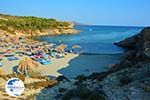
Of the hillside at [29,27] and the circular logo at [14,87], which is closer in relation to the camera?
the circular logo at [14,87]

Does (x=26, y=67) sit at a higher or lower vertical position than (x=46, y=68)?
higher

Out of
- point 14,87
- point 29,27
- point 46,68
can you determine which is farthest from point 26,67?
point 29,27

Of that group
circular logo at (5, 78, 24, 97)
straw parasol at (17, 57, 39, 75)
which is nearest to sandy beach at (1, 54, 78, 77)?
straw parasol at (17, 57, 39, 75)

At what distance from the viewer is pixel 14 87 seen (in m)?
19.8

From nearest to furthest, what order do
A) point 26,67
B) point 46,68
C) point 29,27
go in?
point 26,67
point 46,68
point 29,27

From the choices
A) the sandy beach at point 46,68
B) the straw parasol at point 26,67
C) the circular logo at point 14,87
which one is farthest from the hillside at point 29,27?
the circular logo at point 14,87

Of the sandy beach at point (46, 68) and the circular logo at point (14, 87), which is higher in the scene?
the circular logo at point (14, 87)

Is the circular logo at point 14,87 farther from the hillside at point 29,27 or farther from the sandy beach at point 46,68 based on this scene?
the hillside at point 29,27

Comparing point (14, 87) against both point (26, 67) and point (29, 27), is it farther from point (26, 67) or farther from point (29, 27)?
point (29, 27)

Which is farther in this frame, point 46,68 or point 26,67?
point 46,68

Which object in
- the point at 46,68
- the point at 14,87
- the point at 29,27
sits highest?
the point at 14,87

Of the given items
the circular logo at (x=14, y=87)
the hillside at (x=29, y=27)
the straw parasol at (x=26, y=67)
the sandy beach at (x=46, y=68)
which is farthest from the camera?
the hillside at (x=29, y=27)

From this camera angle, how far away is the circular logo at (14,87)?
19.4 m

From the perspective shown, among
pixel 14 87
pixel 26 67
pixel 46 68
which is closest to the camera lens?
pixel 14 87
